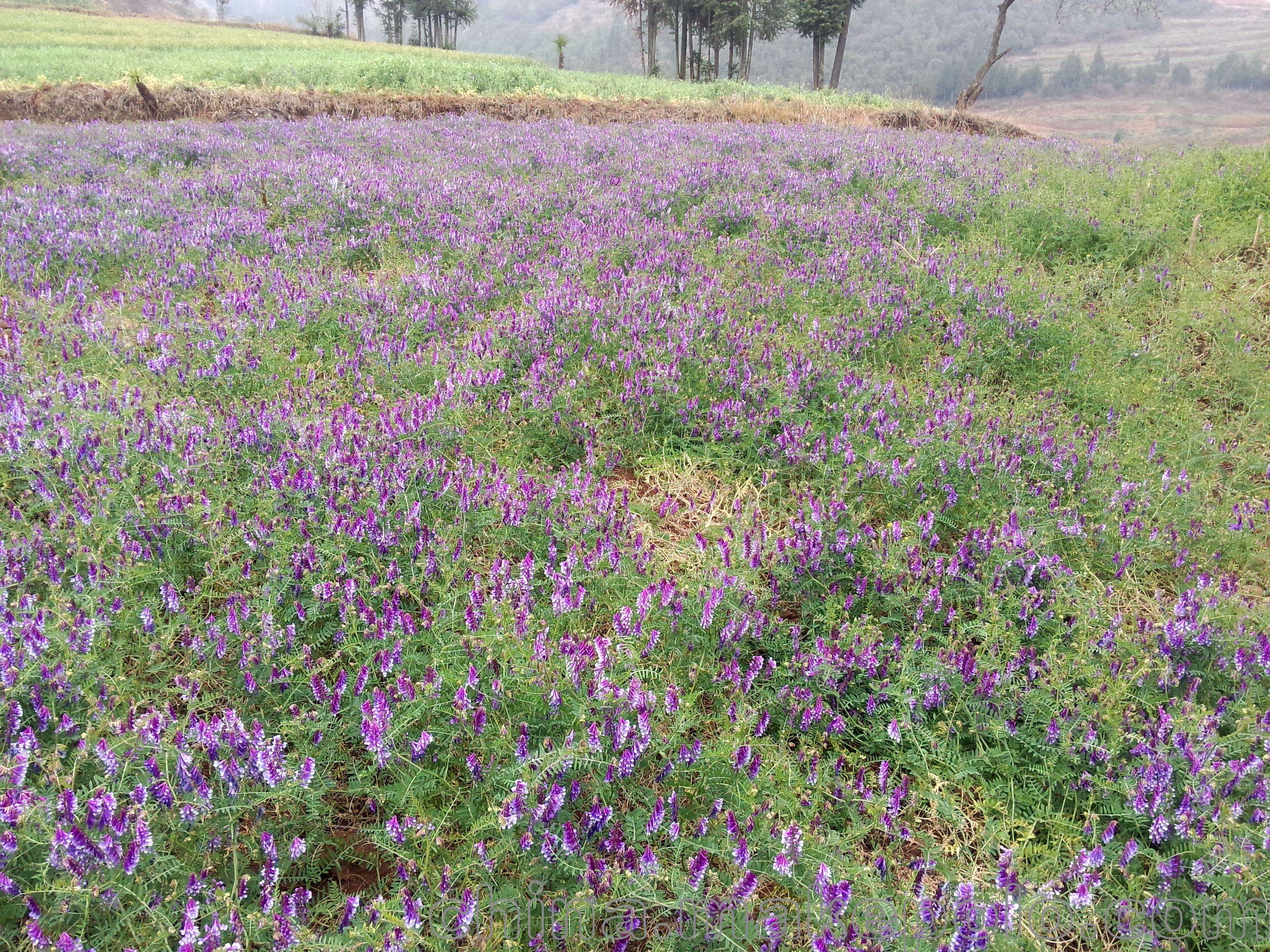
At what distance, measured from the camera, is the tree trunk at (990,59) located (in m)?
27.8

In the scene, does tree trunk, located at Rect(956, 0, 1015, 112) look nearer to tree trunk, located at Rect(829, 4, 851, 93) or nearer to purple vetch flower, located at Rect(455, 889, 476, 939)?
tree trunk, located at Rect(829, 4, 851, 93)

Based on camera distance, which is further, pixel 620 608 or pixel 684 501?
pixel 684 501

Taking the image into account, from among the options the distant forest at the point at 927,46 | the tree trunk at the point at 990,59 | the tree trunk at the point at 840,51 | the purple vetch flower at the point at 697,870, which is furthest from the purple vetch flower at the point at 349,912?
the tree trunk at the point at 840,51

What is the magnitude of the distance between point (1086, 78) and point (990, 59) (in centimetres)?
3595

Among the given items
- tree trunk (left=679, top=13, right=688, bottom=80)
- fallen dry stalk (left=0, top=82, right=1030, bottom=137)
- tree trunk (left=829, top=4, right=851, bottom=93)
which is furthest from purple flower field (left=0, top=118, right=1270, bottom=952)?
tree trunk (left=679, top=13, right=688, bottom=80)

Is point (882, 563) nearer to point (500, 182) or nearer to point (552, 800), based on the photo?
point (552, 800)

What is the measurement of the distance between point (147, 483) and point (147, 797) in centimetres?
181

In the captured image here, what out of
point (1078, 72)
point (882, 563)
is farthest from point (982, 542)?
point (1078, 72)

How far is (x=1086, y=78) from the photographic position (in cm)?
5700

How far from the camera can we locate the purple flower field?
1.85 m

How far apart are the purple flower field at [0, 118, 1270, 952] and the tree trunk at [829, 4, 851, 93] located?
45811mm

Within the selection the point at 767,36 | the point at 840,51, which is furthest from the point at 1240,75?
the point at 767,36

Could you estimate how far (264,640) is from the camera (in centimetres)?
235

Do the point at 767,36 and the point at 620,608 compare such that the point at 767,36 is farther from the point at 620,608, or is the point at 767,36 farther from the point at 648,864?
the point at 648,864
